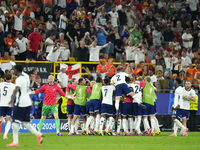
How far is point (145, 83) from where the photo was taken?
16.8 meters

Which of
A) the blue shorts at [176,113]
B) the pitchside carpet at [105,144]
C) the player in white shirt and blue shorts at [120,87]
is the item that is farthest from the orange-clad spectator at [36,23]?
the pitchside carpet at [105,144]

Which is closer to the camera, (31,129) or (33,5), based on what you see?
(31,129)

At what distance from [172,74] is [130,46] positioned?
3048 millimetres

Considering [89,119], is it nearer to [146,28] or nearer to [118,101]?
[118,101]

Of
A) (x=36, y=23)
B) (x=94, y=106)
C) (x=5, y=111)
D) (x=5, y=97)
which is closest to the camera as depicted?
(x=5, y=97)

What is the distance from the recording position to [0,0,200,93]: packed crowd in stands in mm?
21562

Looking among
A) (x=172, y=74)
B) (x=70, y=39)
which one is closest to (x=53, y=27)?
(x=70, y=39)

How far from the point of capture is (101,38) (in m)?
23.7

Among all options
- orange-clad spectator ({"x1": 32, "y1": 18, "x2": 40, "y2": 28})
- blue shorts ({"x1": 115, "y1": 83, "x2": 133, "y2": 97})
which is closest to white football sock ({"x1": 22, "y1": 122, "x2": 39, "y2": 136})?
blue shorts ({"x1": 115, "y1": 83, "x2": 133, "y2": 97})

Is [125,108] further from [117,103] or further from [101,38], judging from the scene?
[101,38]

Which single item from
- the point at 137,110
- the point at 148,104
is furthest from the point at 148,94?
the point at 137,110

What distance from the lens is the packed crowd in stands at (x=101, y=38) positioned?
21.6 m

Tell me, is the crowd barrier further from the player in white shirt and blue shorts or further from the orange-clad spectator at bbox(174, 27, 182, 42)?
the orange-clad spectator at bbox(174, 27, 182, 42)

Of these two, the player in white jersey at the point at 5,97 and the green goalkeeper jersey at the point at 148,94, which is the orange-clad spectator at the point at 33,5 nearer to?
the player in white jersey at the point at 5,97
